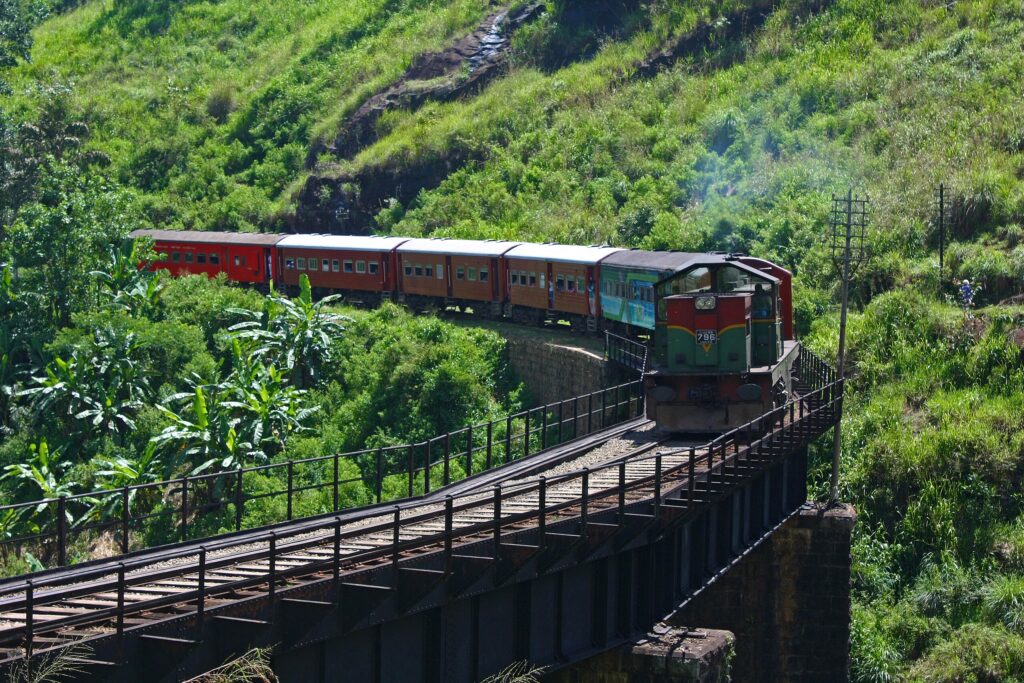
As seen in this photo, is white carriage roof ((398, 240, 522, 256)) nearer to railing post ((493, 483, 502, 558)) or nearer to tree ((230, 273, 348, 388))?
tree ((230, 273, 348, 388))

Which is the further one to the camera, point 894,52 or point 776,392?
point 894,52

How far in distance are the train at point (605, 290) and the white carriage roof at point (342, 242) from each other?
51 millimetres

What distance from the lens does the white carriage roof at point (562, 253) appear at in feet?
124

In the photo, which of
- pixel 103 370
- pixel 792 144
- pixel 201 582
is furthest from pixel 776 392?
pixel 792 144

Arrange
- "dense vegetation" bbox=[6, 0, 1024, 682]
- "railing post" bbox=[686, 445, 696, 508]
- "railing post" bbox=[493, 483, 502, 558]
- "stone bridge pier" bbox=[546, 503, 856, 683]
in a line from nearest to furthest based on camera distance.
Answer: "railing post" bbox=[493, 483, 502, 558]
"railing post" bbox=[686, 445, 696, 508]
"stone bridge pier" bbox=[546, 503, 856, 683]
"dense vegetation" bbox=[6, 0, 1024, 682]

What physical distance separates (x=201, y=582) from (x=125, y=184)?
187 ft

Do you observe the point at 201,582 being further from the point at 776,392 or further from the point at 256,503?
the point at 256,503

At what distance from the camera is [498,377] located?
39.0m

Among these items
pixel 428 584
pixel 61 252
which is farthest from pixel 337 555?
pixel 61 252

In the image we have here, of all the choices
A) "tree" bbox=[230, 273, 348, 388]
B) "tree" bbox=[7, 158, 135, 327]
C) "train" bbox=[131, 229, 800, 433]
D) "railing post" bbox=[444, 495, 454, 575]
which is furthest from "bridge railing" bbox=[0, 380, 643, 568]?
"railing post" bbox=[444, 495, 454, 575]

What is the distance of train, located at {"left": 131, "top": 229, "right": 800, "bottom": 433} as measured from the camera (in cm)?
2541

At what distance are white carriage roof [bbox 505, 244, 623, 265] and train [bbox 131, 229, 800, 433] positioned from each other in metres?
0.06

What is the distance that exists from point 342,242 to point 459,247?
21.2 feet

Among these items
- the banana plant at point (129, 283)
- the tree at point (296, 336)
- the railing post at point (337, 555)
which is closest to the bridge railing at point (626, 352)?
the tree at point (296, 336)
